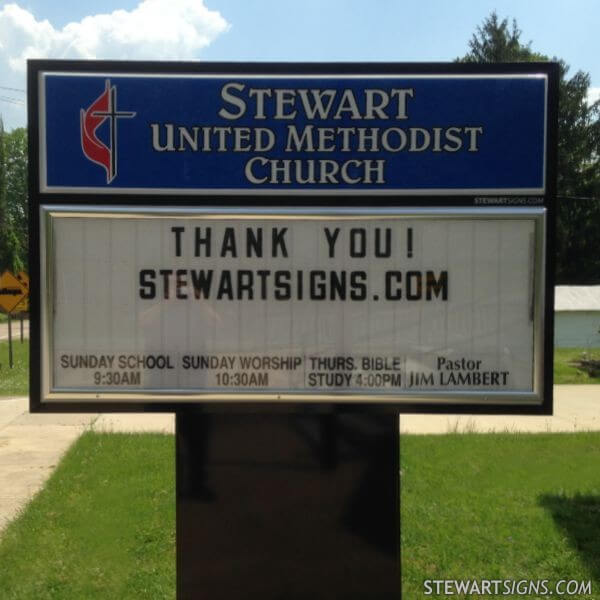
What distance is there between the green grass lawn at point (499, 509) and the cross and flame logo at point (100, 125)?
Result: 3111mm

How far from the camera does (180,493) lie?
11.2 ft

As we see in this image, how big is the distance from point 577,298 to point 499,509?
62.5 feet

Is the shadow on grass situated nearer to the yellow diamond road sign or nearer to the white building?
the yellow diamond road sign

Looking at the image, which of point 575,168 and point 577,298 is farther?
point 575,168

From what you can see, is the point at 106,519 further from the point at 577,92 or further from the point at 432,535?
the point at 577,92

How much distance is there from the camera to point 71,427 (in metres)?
8.37

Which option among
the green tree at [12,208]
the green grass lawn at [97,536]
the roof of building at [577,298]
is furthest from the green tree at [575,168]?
the green grass lawn at [97,536]

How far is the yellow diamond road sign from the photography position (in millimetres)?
15258

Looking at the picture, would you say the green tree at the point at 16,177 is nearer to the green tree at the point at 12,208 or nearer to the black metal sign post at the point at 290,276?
the green tree at the point at 12,208

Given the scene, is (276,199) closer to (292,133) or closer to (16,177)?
(292,133)

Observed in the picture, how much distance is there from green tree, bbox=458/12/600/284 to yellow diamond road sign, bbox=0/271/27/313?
37.2 meters

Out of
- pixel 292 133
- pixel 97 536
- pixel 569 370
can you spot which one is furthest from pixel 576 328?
pixel 292 133

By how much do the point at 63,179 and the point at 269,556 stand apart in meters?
2.28

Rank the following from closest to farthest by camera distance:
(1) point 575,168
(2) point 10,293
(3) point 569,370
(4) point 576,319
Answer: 1. (3) point 569,370
2. (2) point 10,293
3. (4) point 576,319
4. (1) point 575,168
